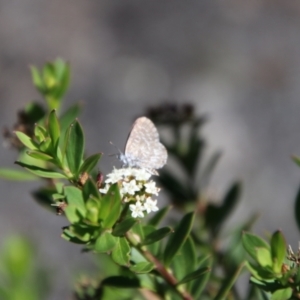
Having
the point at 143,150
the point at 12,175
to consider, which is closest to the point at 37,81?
the point at 12,175

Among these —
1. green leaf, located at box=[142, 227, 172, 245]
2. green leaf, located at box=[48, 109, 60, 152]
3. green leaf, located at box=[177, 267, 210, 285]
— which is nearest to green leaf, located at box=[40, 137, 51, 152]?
green leaf, located at box=[48, 109, 60, 152]

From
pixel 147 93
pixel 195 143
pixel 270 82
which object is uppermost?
pixel 195 143

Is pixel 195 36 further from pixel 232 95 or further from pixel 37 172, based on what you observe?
pixel 37 172

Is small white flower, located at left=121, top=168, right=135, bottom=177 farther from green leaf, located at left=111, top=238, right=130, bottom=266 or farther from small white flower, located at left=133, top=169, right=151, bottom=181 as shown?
green leaf, located at left=111, top=238, right=130, bottom=266

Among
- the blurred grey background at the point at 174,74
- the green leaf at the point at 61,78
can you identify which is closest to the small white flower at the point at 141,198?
the green leaf at the point at 61,78

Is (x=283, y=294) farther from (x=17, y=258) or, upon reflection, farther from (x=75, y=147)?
(x=17, y=258)

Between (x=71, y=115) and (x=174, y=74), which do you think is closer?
(x=71, y=115)

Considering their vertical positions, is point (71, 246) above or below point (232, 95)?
below

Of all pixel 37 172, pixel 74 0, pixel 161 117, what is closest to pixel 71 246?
pixel 74 0
